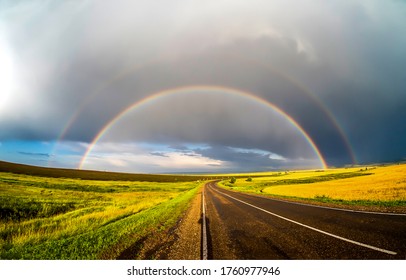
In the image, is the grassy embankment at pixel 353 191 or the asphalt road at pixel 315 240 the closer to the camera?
the asphalt road at pixel 315 240

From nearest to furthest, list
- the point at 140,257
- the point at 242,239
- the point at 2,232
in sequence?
the point at 140,257 → the point at 242,239 → the point at 2,232

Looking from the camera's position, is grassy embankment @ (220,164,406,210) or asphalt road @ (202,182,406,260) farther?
grassy embankment @ (220,164,406,210)

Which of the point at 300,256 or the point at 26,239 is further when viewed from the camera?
the point at 26,239

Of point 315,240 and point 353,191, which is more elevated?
point 315,240

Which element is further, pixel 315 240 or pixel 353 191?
pixel 353 191
